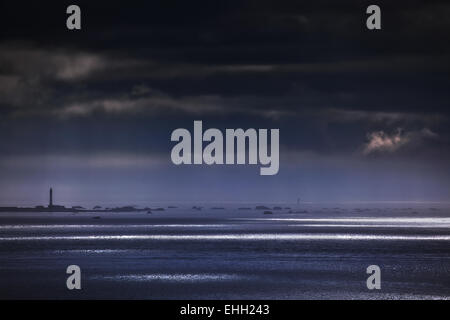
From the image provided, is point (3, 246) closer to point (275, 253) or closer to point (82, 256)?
point (82, 256)

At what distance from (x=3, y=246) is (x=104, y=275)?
54479mm

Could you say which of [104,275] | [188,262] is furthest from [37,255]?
[104,275]
